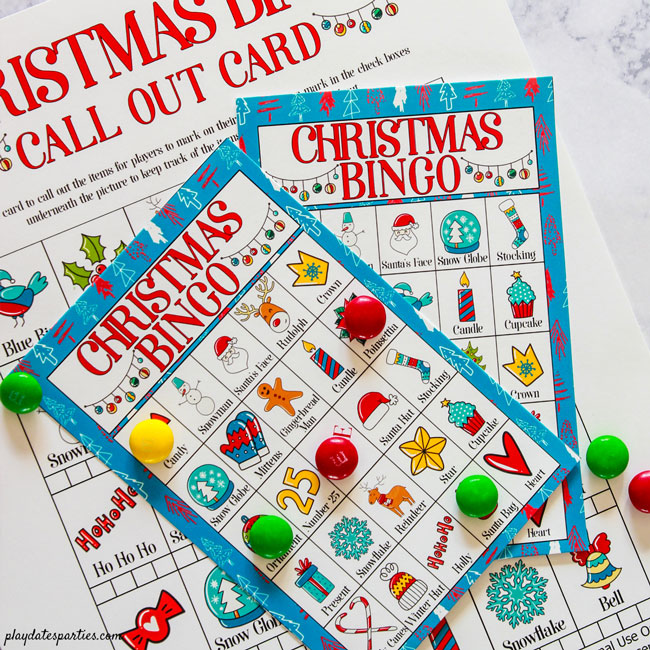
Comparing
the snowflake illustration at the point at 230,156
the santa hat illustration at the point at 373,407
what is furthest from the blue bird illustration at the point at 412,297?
the snowflake illustration at the point at 230,156

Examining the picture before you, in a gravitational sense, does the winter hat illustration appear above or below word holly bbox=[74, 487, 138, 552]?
below

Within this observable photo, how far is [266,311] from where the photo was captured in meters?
0.74

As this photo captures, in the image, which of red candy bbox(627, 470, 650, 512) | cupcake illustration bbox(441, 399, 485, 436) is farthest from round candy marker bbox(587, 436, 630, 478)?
cupcake illustration bbox(441, 399, 485, 436)

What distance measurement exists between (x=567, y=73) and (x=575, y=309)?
27cm

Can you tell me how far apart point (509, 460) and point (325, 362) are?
23cm

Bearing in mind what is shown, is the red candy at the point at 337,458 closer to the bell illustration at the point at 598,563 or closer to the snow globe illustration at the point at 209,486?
the snow globe illustration at the point at 209,486

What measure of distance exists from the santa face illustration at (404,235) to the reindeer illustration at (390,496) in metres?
0.25

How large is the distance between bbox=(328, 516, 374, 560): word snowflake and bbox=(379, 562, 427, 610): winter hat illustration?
33mm

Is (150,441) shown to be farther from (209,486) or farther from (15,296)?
(15,296)

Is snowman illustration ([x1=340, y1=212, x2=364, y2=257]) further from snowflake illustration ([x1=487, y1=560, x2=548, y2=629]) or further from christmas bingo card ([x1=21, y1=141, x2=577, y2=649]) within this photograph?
snowflake illustration ([x1=487, y1=560, x2=548, y2=629])

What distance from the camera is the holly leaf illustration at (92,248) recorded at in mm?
741

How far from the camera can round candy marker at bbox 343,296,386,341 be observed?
717mm

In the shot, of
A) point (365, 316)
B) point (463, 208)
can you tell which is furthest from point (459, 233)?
point (365, 316)

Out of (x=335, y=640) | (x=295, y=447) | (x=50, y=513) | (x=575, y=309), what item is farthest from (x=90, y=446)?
(x=575, y=309)
